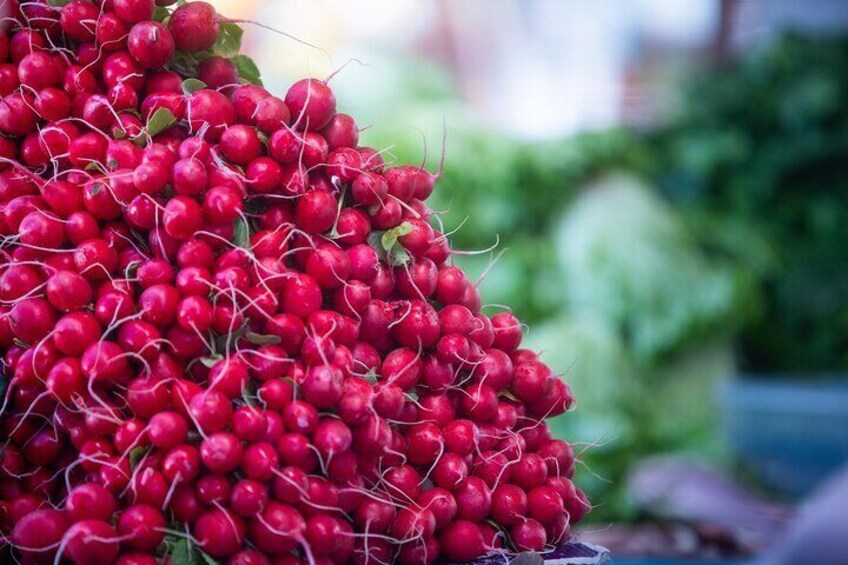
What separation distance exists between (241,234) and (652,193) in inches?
157

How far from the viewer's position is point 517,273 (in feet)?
13.6

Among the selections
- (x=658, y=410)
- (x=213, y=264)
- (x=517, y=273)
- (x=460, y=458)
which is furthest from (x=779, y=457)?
(x=213, y=264)

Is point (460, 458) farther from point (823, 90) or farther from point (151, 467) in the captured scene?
point (823, 90)

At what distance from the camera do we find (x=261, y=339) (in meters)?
1.04

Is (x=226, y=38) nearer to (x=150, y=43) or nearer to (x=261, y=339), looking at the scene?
(x=150, y=43)

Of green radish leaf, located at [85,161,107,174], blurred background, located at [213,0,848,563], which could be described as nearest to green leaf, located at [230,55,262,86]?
green radish leaf, located at [85,161,107,174]

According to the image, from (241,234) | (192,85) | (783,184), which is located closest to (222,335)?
(241,234)

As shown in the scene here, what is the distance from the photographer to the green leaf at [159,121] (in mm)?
1094

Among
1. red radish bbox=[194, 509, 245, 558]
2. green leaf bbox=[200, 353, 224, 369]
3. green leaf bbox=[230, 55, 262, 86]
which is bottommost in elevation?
red radish bbox=[194, 509, 245, 558]

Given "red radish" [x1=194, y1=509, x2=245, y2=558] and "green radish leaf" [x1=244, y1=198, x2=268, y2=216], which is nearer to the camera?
"red radish" [x1=194, y1=509, x2=245, y2=558]

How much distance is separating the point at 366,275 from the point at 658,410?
3.46 metres

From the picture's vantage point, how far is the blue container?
3.96 meters

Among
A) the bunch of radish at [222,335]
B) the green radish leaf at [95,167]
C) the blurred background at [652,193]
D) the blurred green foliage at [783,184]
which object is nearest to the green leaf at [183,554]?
the bunch of radish at [222,335]

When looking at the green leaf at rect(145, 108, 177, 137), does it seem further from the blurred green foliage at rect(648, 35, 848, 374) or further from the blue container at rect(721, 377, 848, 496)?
the blurred green foliage at rect(648, 35, 848, 374)
